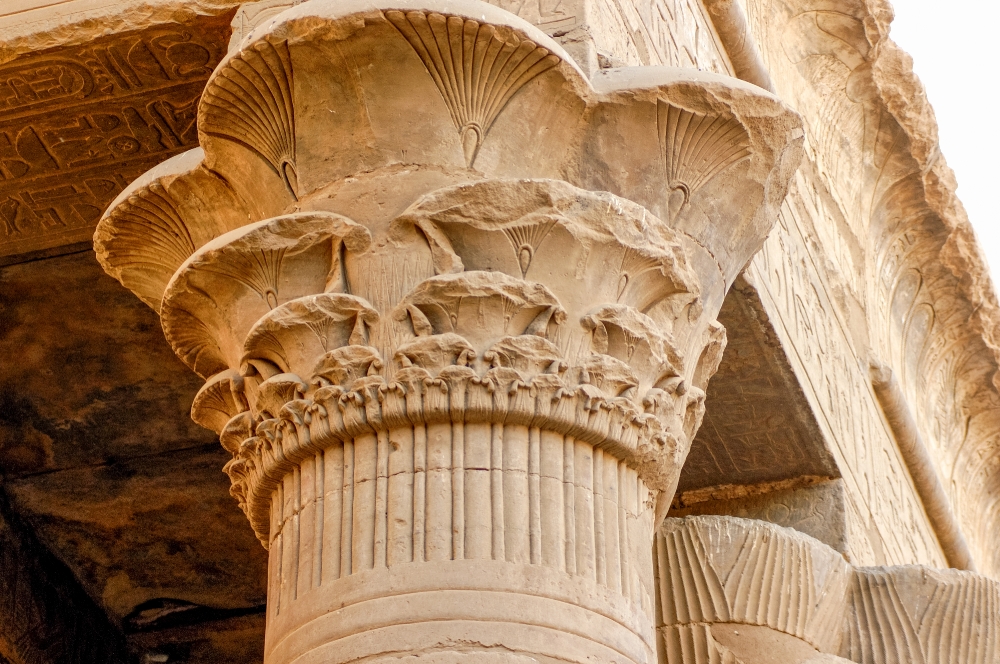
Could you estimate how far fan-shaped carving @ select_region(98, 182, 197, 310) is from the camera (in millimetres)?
4445

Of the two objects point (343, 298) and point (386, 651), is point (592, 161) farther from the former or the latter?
point (386, 651)

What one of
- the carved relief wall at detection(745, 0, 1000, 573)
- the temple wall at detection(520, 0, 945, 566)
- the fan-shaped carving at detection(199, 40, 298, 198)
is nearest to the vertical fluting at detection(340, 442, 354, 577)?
the fan-shaped carving at detection(199, 40, 298, 198)

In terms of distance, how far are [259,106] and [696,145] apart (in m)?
1.10

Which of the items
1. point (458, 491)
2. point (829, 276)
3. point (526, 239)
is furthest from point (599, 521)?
point (829, 276)

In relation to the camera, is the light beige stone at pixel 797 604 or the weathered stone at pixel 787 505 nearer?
the light beige stone at pixel 797 604

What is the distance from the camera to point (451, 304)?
3.88 meters

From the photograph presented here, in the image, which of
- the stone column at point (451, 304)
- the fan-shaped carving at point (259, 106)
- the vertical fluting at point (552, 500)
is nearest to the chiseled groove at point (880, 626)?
the stone column at point (451, 304)

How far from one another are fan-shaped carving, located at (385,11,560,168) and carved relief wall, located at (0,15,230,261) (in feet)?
3.23

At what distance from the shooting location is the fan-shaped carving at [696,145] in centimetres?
430

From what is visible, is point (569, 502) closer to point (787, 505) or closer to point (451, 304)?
point (451, 304)

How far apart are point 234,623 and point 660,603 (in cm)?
292

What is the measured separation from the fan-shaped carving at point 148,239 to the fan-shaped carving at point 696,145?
124cm

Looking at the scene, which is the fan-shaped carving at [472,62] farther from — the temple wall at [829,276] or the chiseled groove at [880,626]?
the chiseled groove at [880,626]

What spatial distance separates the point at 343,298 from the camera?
3.93 m
